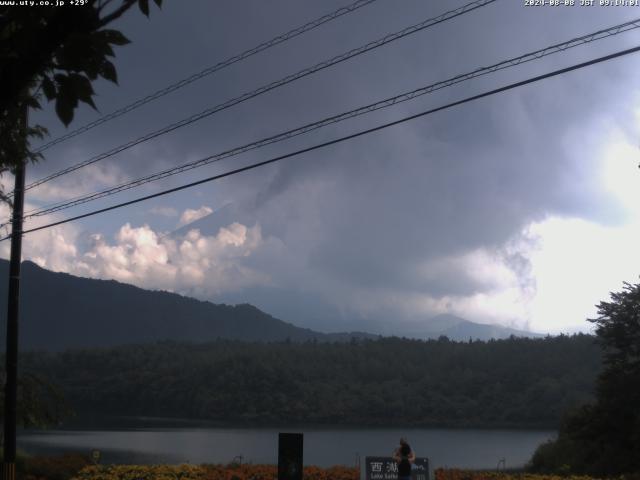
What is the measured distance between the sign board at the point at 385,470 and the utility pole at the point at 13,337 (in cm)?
795

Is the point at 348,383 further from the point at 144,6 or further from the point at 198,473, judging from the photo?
the point at 144,6

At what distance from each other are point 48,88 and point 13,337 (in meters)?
16.3

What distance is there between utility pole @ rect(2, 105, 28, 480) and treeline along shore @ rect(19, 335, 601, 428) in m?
83.9

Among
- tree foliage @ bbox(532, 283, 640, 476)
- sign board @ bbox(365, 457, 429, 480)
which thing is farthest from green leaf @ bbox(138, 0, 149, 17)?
tree foliage @ bbox(532, 283, 640, 476)

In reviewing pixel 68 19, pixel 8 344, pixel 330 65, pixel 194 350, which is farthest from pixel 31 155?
pixel 194 350

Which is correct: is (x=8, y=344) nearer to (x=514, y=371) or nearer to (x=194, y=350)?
(x=514, y=371)

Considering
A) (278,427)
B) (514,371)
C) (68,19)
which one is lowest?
(278,427)

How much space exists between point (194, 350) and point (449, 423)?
72844 mm

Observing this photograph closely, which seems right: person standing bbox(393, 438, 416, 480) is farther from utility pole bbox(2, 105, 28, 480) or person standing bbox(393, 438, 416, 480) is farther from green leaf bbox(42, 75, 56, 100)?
green leaf bbox(42, 75, 56, 100)

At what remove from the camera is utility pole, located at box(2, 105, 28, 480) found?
17.7 m

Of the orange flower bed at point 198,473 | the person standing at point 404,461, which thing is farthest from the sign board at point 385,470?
the orange flower bed at point 198,473

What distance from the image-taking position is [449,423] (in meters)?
101

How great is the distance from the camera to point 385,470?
16297 mm

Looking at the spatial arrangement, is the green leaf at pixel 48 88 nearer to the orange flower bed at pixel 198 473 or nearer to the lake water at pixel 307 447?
the orange flower bed at pixel 198 473
